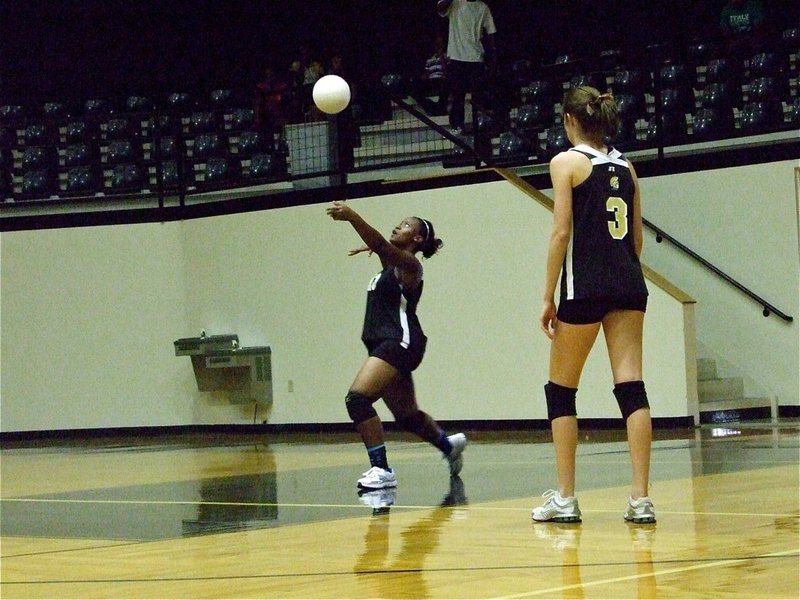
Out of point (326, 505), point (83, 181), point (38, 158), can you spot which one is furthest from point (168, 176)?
point (326, 505)

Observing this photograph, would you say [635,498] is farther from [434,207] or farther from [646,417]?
[434,207]

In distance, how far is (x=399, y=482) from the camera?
9797 millimetres

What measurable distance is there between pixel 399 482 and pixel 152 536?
2953 mm

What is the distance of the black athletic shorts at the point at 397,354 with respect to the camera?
31.0 ft

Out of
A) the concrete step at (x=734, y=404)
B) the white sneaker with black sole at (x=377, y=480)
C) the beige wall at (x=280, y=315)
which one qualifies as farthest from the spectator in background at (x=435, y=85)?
the white sneaker with black sole at (x=377, y=480)

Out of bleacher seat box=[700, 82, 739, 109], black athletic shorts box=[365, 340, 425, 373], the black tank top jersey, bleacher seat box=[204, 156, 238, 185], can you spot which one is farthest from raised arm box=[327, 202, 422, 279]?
bleacher seat box=[204, 156, 238, 185]

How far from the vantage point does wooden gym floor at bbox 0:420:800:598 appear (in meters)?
5.17

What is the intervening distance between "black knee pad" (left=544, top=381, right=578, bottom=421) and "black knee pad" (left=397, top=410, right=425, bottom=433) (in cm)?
285

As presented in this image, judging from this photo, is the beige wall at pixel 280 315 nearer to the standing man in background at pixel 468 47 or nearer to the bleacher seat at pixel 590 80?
the bleacher seat at pixel 590 80

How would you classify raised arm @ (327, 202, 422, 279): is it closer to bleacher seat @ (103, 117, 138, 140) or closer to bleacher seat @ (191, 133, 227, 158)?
bleacher seat @ (191, 133, 227, 158)

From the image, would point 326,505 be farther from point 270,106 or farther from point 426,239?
point 270,106

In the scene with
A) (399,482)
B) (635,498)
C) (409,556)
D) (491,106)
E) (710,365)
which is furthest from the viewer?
(491,106)

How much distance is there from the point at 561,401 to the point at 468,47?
12.5m

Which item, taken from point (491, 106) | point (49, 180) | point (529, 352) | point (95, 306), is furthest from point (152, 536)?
point (49, 180)
